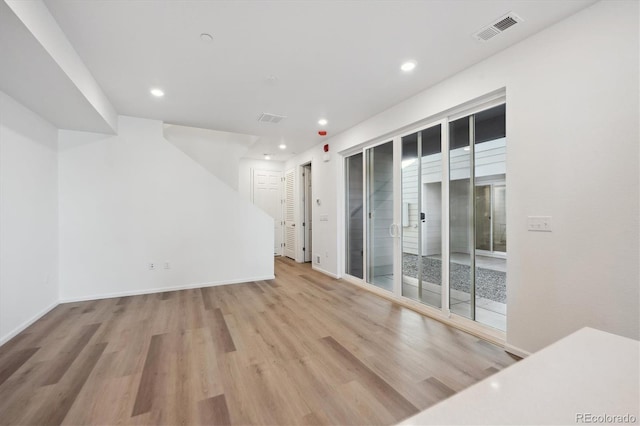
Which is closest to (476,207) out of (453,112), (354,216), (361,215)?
(453,112)

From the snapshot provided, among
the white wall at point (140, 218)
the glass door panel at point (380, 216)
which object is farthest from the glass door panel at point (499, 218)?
the white wall at point (140, 218)

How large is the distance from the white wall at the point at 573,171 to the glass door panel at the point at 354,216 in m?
2.39

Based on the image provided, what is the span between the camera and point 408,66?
8.98 feet

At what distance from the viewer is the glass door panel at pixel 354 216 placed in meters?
4.68

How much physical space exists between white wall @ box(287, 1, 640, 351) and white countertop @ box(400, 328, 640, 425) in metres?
1.56

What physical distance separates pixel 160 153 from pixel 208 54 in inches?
92.2

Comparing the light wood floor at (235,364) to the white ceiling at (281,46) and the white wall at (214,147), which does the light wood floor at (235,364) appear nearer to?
the white ceiling at (281,46)

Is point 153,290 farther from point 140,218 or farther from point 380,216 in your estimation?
point 380,216

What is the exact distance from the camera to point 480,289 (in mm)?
3498

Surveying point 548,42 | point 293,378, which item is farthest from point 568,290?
point 293,378

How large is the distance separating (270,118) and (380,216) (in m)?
2.34

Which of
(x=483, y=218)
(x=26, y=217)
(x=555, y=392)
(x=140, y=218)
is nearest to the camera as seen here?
(x=555, y=392)

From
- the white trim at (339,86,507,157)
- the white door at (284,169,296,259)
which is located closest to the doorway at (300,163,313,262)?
the white door at (284,169,296,259)

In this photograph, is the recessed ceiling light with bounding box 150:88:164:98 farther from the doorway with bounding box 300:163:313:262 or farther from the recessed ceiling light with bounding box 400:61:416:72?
the doorway with bounding box 300:163:313:262
